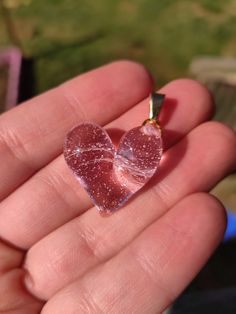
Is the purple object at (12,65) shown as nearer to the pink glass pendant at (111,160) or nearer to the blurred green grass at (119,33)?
the blurred green grass at (119,33)

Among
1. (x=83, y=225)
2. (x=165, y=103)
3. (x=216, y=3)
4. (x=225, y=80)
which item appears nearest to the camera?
(x=83, y=225)

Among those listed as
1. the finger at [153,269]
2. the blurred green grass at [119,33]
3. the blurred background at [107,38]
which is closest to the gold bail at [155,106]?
the finger at [153,269]

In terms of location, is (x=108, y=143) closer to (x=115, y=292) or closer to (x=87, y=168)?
(x=87, y=168)

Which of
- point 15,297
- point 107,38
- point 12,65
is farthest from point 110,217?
point 107,38

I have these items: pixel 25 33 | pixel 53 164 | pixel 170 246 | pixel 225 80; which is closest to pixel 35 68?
pixel 25 33

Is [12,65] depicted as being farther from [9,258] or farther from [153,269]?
[153,269]

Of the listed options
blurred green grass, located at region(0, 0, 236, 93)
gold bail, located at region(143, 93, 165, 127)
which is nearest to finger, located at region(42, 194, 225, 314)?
gold bail, located at region(143, 93, 165, 127)

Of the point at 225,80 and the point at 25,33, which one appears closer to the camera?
the point at 225,80

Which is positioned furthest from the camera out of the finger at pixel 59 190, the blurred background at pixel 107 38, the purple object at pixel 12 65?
the blurred background at pixel 107 38
